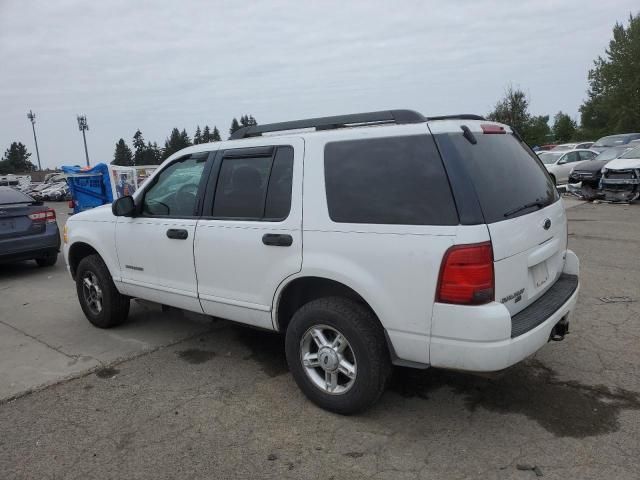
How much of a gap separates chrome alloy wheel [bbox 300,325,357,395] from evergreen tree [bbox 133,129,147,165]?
315ft

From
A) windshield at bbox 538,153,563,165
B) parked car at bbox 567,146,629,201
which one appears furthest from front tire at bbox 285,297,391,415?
windshield at bbox 538,153,563,165

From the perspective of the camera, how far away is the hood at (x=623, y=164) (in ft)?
47.6

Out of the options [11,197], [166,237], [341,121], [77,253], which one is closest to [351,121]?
[341,121]

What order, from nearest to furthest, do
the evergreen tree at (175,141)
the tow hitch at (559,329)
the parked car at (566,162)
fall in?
the tow hitch at (559,329), the parked car at (566,162), the evergreen tree at (175,141)

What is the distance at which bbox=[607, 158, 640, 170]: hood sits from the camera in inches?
571

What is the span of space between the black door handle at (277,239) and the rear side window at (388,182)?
1.21ft

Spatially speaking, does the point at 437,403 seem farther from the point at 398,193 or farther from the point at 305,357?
the point at 398,193

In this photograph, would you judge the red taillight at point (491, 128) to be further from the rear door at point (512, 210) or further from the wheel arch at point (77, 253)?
the wheel arch at point (77, 253)

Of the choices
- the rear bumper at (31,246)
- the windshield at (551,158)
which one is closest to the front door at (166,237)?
the rear bumper at (31,246)

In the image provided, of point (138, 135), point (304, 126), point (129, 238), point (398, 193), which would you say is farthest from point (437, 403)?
point (138, 135)

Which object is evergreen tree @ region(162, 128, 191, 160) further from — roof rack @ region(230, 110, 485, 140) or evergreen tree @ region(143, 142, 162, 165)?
roof rack @ region(230, 110, 485, 140)

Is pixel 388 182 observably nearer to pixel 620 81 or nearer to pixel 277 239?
pixel 277 239

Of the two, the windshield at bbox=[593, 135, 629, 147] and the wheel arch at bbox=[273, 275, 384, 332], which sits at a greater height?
the windshield at bbox=[593, 135, 629, 147]

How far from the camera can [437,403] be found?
348cm
